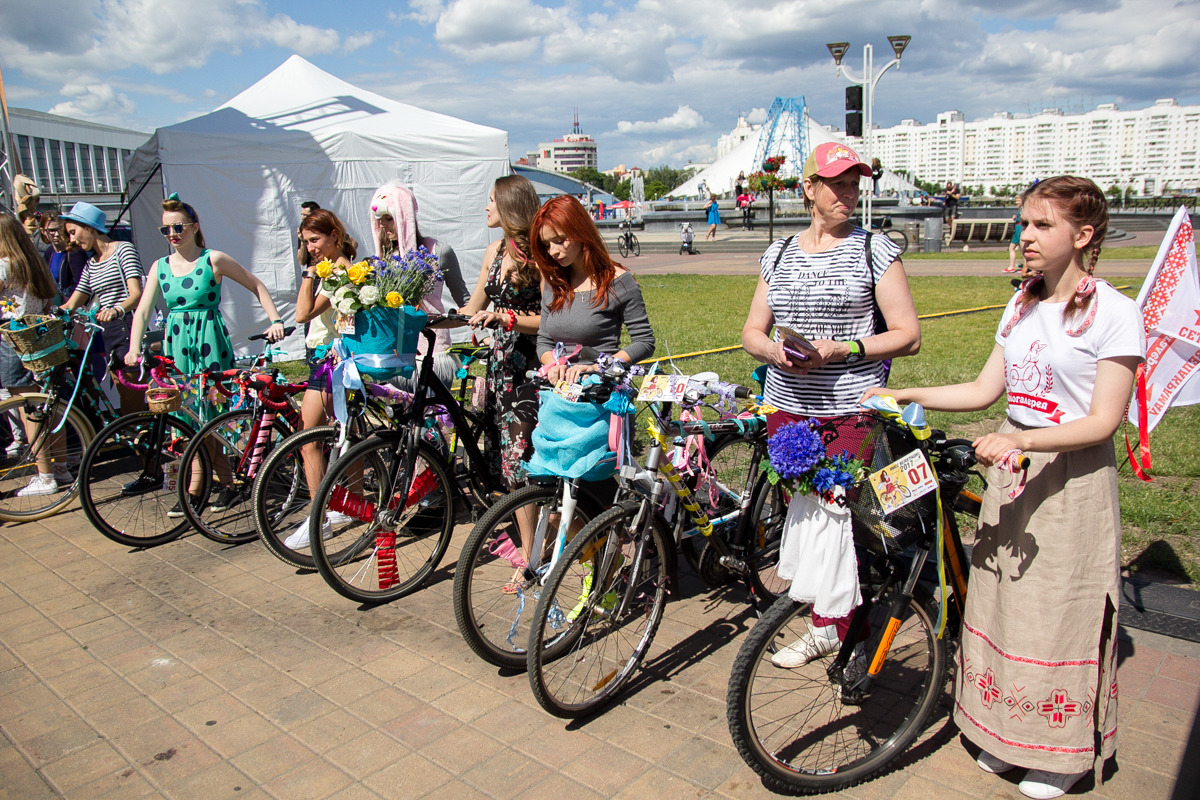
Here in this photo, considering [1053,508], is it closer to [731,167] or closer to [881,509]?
[881,509]

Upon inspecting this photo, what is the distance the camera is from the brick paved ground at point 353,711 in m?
2.66

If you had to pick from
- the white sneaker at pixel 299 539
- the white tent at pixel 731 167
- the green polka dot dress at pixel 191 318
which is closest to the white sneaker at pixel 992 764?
the white sneaker at pixel 299 539

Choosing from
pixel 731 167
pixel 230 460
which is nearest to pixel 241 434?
pixel 230 460

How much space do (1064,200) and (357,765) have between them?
2.82m

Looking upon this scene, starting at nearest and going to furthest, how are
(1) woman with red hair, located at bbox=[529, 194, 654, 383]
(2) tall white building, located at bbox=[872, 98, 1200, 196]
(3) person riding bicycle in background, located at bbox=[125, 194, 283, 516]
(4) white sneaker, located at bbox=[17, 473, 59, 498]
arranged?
(1) woman with red hair, located at bbox=[529, 194, 654, 383] < (3) person riding bicycle in background, located at bbox=[125, 194, 283, 516] < (4) white sneaker, located at bbox=[17, 473, 59, 498] < (2) tall white building, located at bbox=[872, 98, 1200, 196]

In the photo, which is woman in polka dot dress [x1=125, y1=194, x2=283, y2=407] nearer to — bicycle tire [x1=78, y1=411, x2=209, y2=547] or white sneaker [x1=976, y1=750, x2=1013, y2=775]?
bicycle tire [x1=78, y1=411, x2=209, y2=547]

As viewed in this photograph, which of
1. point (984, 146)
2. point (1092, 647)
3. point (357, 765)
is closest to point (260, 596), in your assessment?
point (357, 765)

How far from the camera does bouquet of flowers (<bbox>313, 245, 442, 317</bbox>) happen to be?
3832 millimetres

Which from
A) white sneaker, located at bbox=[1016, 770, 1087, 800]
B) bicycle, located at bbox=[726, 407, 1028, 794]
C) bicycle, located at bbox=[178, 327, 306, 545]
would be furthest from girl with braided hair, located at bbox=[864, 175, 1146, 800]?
bicycle, located at bbox=[178, 327, 306, 545]

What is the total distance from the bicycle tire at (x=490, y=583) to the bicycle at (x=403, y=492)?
627 millimetres

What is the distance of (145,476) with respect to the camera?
509 cm

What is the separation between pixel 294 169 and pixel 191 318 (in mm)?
5963

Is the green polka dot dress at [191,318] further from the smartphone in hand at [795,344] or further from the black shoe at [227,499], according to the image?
the smartphone in hand at [795,344]

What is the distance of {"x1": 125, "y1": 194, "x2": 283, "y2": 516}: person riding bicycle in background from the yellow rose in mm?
1522
